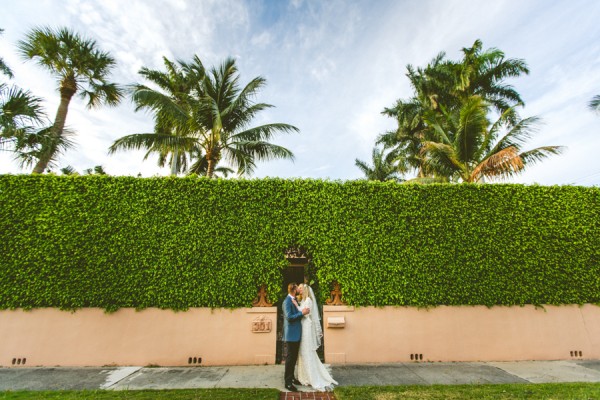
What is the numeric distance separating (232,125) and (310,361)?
36.8 feet

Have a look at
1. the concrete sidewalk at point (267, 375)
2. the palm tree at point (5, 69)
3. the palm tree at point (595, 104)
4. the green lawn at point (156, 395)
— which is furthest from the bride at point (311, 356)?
the palm tree at point (595, 104)

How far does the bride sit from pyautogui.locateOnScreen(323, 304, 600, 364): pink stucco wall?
162cm

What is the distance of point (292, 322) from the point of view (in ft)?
17.6

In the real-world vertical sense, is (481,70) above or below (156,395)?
above

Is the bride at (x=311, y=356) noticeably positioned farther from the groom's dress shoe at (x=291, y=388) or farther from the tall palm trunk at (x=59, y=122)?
the tall palm trunk at (x=59, y=122)

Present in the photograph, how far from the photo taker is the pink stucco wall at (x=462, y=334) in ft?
23.0

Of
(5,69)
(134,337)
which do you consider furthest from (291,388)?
(5,69)

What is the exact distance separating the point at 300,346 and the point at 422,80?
68.2 ft

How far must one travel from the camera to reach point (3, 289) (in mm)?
6617

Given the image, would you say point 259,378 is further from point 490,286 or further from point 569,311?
point 569,311

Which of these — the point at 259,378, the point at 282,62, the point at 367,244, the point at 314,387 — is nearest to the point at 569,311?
the point at 367,244

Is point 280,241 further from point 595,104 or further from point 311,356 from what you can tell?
point 595,104

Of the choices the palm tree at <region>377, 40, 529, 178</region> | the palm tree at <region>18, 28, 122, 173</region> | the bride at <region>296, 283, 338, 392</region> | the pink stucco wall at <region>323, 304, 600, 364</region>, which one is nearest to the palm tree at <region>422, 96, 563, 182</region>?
the palm tree at <region>377, 40, 529, 178</region>

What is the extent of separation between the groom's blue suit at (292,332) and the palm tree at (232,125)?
28.7 ft
